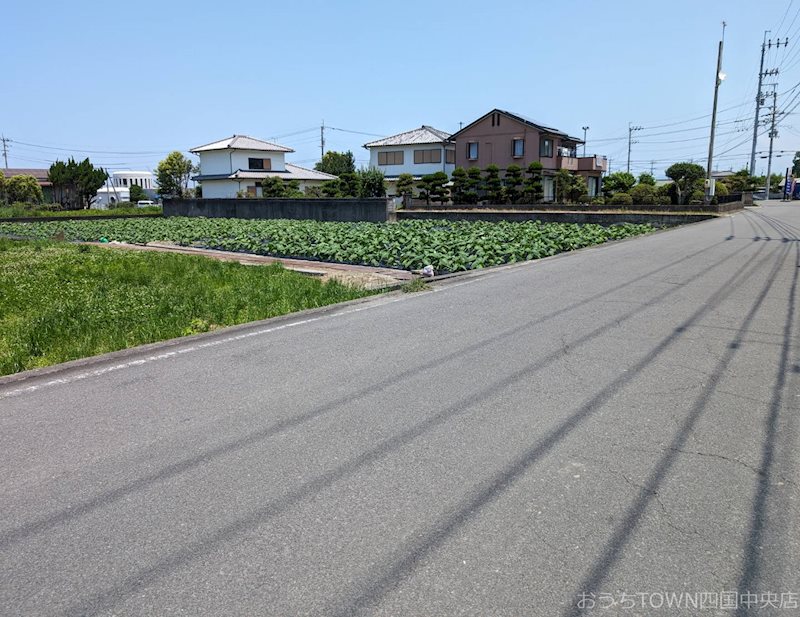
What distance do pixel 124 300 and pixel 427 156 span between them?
46.6 metres

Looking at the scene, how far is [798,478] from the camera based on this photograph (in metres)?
3.29

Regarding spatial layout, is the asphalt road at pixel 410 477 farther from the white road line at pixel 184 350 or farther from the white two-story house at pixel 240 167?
the white two-story house at pixel 240 167

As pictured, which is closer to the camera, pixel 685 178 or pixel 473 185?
pixel 473 185

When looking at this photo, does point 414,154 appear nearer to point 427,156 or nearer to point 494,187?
point 427,156

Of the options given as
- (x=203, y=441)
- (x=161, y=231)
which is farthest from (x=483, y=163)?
(x=203, y=441)

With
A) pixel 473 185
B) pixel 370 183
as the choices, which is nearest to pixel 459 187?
pixel 473 185

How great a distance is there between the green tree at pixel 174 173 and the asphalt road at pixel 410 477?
58989 mm

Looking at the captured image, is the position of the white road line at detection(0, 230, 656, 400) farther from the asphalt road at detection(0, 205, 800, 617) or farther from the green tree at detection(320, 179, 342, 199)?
the green tree at detection(320, 179, 342, 199)

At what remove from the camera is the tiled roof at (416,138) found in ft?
171

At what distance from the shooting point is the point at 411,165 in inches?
2101

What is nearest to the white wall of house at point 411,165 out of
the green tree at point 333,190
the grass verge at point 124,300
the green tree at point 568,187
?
the green tree at point 333,190

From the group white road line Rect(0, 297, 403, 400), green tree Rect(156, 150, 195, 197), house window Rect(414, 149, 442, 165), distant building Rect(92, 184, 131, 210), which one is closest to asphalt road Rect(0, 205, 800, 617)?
white road line Rect(0, 297, 403, 400)

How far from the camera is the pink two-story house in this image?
150 ft

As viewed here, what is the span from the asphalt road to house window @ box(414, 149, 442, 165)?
1883 inches
